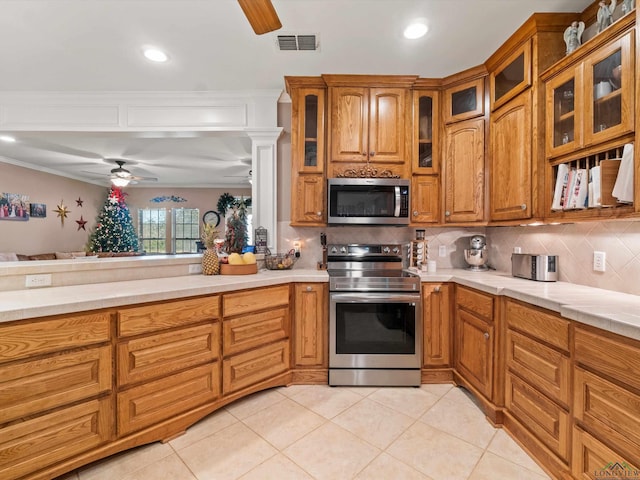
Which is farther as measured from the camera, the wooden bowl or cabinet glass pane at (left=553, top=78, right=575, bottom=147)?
the wooden bowl

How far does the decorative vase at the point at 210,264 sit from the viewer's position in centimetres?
224

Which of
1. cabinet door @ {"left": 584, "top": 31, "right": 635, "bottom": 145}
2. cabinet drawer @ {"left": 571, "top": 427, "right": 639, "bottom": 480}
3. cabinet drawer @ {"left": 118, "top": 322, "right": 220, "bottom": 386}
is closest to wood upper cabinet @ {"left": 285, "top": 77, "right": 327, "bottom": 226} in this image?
cabinet drawer @ {"left": 118, "top": 322, "right": 220, "bottom": 386}

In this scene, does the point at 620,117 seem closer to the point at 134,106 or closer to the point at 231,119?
the point at 231,119

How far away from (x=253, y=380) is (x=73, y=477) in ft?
3.25

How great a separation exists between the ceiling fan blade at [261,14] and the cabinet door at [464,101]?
1.67m

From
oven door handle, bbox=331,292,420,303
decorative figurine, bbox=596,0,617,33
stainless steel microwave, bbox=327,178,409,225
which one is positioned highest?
decorative figurine, bbox=596,0,617,33

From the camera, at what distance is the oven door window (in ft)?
7.26

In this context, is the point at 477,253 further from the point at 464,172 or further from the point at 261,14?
the point at 261,14

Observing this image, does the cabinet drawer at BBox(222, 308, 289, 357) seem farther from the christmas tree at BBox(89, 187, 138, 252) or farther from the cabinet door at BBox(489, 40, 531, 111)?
the christmas tree at BBox(89, 187, 138, 252)

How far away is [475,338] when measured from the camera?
200 centimetres

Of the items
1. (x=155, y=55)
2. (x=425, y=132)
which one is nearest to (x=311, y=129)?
(x=425, y=132)

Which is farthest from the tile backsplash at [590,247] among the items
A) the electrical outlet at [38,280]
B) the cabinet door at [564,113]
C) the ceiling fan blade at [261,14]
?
the electrical outlet at [38,280]

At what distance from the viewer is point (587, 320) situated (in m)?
1.19

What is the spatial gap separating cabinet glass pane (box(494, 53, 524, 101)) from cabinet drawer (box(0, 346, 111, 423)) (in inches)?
122
